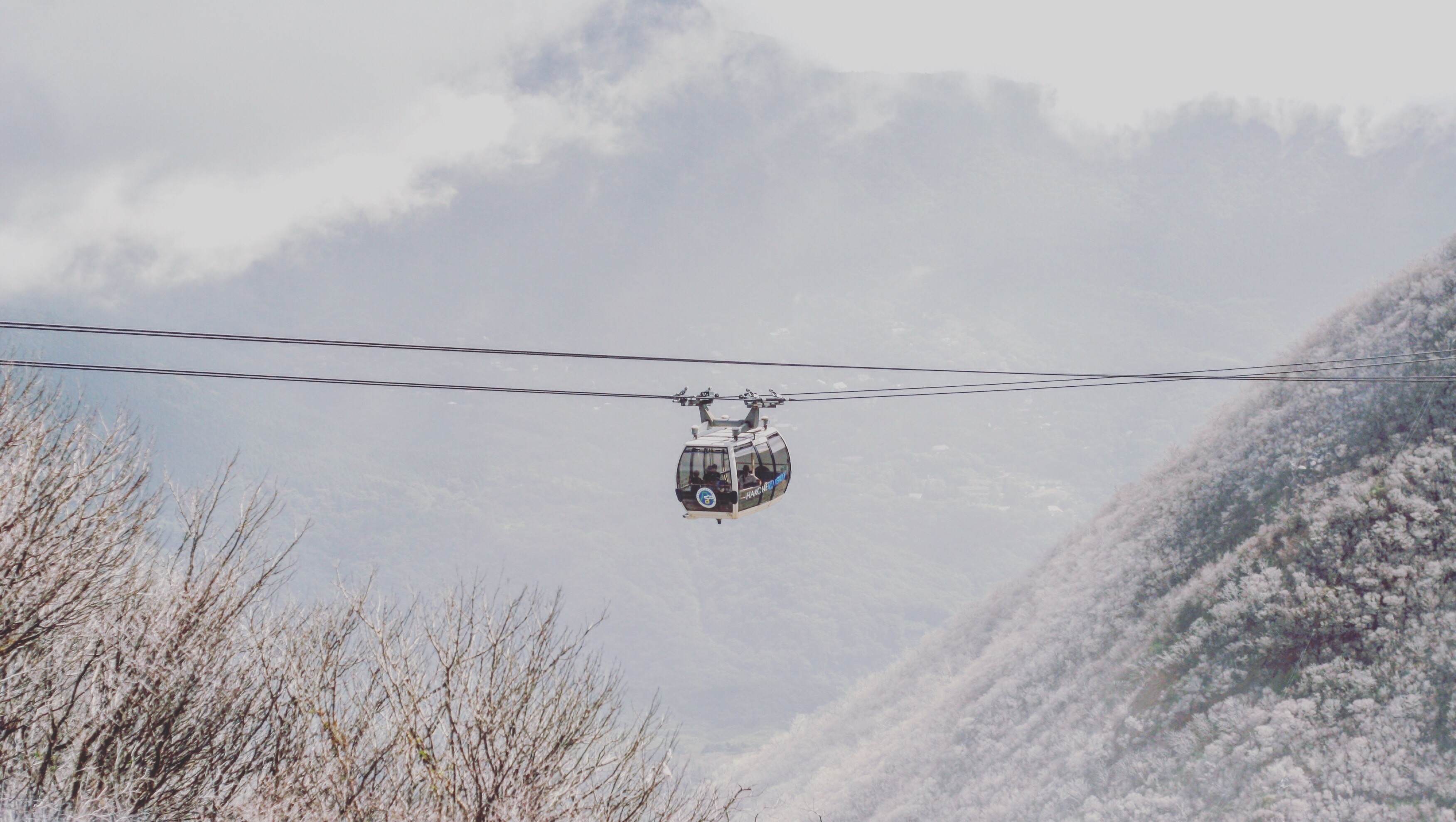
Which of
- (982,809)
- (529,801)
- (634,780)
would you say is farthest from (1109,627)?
(529,801)

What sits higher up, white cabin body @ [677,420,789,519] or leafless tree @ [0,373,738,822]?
white cabin body @ [677,420,789,519]

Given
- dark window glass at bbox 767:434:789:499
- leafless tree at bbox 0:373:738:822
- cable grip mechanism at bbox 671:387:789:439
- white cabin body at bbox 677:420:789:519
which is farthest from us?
dark window glass at bbox 767:434:789:499

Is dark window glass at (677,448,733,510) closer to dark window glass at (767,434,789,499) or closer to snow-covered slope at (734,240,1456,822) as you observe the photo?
dark window glass at (767,434,789,499)

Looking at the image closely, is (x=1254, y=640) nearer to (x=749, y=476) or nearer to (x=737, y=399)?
(x=749, y=476)

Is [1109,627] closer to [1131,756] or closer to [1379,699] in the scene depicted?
[1131,756]

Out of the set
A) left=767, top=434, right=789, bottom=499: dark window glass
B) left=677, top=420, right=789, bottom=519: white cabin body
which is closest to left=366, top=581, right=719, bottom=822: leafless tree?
left=677, top=420, right=789, bottom=519: white cabin body

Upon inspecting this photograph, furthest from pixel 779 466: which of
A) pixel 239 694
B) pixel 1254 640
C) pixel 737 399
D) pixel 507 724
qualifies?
pixel 1254 640
